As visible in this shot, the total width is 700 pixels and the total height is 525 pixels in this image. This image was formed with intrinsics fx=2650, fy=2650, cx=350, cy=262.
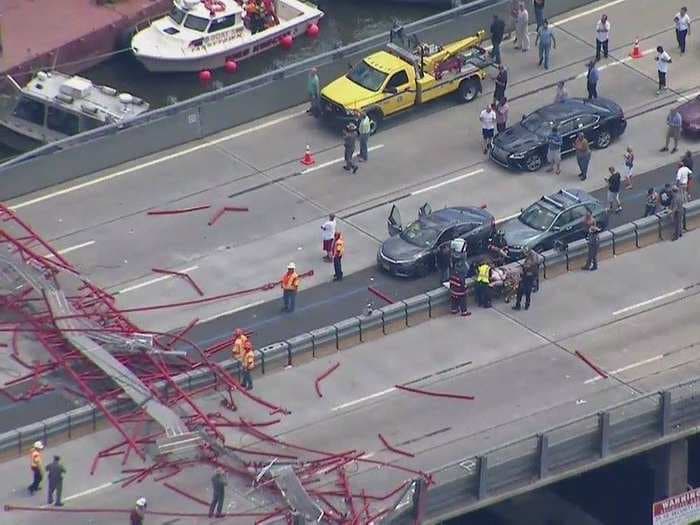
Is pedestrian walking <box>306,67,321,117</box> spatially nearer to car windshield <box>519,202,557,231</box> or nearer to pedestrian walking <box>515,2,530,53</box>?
pedestrian walking <box>515,2,530,53</box>

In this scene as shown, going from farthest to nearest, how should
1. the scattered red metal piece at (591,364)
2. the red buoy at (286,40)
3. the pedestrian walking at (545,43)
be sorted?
the red buoy at (286,40)
the pedestrian walking at (545,43)
the scattered red metal piece at (591,364)

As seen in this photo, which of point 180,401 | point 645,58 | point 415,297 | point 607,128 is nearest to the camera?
point 180,401

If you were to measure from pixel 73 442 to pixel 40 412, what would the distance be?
1.62 m

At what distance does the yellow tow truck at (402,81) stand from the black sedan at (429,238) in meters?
6.73

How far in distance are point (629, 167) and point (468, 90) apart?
6516mm

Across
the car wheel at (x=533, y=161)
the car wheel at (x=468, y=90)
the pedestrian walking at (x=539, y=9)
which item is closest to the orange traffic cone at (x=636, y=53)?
the pedestrian walking at (x=539, y=9)

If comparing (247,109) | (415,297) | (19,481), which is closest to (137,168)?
(247,109)

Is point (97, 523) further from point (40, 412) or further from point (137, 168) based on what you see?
point (137, 168)

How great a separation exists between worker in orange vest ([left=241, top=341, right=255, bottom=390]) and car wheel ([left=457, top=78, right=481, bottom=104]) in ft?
50.1

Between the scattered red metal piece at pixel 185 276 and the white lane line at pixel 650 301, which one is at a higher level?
the white lane line at pixel 650 301

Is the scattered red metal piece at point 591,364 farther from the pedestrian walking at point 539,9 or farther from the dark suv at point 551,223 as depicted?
the pedestrian walking at point 539,9

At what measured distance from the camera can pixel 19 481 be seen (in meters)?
55.4

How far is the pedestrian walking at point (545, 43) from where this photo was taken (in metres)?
72.6

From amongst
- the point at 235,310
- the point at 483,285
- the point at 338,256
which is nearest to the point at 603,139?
the point at 483,285
